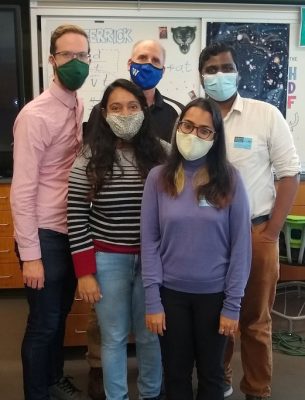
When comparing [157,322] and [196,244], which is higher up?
[196,244]

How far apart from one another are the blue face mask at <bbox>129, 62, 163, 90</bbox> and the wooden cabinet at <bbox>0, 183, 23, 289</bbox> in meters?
1.68

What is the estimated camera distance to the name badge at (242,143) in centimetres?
192

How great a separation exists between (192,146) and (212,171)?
121mm

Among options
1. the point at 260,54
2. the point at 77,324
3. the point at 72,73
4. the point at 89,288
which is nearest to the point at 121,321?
the point at 89,288

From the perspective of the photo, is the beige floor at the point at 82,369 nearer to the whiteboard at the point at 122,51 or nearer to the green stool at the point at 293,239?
the green stool at the point at 293,239

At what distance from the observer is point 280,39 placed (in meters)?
3.82

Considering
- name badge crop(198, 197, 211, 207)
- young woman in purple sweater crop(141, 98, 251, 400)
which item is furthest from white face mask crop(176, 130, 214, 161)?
name badge crop(198, 197, 211, 207)

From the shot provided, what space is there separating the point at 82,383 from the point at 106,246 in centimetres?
104

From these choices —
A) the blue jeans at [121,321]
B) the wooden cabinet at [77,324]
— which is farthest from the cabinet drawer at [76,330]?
the blue jeans at [121,321]

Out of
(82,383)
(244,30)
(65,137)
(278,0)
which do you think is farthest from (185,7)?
(82,383)

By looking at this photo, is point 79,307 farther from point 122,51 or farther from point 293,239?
point 122,51

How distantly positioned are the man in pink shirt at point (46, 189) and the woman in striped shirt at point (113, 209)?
14 centimetres

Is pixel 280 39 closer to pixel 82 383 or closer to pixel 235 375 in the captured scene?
pixel 235 375

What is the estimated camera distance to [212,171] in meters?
1.63
